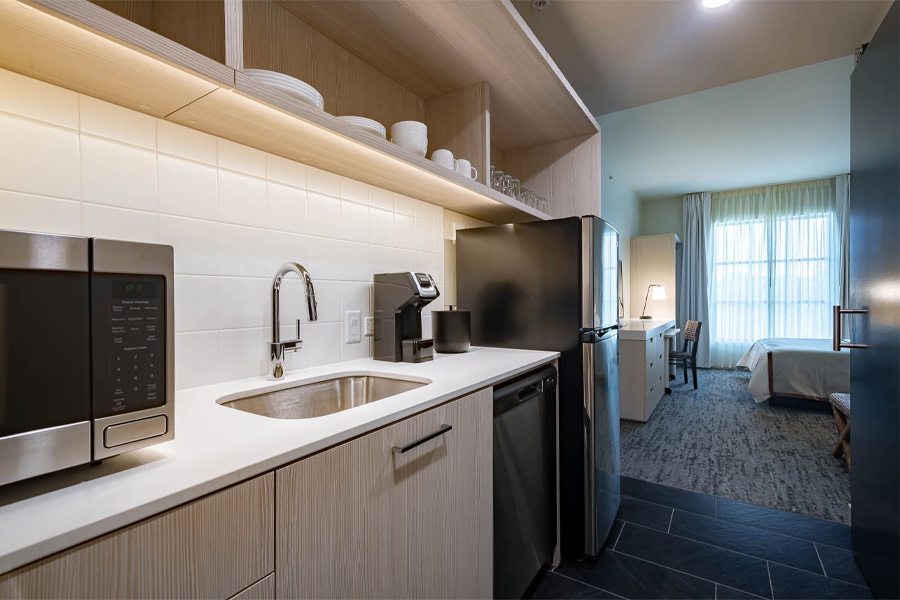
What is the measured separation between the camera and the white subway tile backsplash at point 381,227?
1.67 meters

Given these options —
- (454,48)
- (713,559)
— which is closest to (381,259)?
(454,48)

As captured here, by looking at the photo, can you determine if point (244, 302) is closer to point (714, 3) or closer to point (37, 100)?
point (37, 100)

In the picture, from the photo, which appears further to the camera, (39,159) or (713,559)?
(713,559)

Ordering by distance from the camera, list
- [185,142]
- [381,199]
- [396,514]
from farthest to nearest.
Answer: [381,199]
[185,142]
[396,514]

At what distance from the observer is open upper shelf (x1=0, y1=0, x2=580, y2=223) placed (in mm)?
Result: 688

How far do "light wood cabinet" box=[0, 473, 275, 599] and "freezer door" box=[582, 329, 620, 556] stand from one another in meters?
1.42

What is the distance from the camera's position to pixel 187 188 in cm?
111

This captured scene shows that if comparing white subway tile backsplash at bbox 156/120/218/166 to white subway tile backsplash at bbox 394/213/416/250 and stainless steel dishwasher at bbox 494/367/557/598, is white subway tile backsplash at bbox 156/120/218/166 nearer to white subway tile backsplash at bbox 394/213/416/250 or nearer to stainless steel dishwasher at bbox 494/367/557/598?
white subway tile backsplash at bbox 394/213/416/250

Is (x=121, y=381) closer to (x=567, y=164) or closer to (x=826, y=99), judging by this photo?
(x=567, y=164)


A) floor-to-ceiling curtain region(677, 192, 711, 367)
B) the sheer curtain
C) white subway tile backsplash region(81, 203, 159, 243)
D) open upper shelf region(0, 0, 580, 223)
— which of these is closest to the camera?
open upper shelf region(0, 0, 580, 223)

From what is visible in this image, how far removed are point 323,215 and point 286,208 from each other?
0.47ft

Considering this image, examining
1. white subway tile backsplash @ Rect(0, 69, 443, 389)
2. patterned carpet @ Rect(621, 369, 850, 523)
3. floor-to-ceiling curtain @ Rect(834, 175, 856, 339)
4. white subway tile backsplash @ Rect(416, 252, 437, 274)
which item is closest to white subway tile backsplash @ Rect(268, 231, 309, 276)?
white subway tile backsplash @ Rect(0, 69, 443, 389)

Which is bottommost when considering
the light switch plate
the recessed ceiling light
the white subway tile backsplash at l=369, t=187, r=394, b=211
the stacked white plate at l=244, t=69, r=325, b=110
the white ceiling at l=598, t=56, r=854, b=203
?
the light switch plate

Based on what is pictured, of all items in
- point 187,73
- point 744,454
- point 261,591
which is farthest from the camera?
point 744,454
